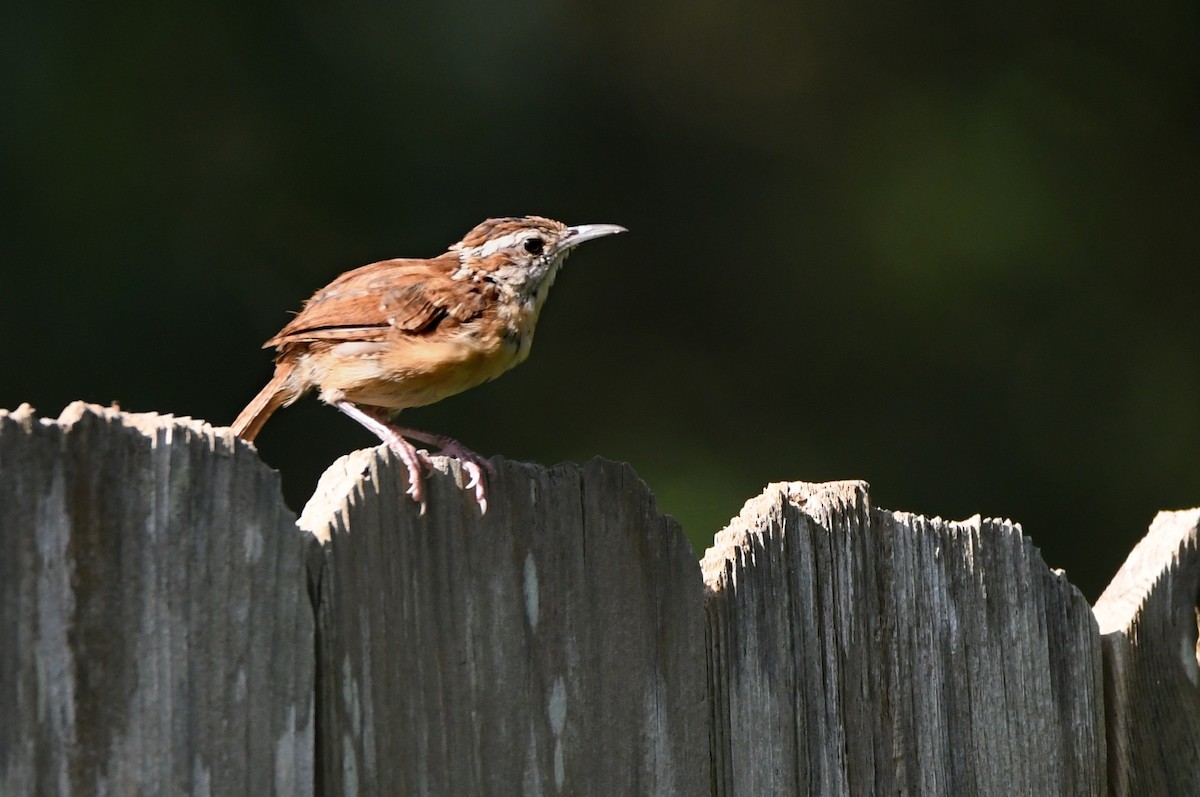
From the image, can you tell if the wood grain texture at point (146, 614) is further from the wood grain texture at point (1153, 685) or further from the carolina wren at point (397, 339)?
the wood grain texture at point (1153, 685)

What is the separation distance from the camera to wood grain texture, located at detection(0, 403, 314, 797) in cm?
129

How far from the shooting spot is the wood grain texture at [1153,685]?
256cm

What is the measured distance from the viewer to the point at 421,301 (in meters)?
2.91

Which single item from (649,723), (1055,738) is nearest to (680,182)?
(1055,738)

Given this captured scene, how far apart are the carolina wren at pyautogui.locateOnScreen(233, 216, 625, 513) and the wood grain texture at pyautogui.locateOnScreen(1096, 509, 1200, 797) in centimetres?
128

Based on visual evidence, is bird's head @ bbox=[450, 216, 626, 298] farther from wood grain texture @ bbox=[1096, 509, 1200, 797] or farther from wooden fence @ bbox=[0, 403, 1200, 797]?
wood grain texture @ bbox=[1096, 509, 1200, 797]

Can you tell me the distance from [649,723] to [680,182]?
5.37m

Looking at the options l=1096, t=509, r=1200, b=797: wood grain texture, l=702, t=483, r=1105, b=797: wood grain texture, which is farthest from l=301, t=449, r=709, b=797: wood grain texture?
l=1096, t=509, r=1200, b=797: wood grain texture

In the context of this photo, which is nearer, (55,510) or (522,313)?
(55,510)

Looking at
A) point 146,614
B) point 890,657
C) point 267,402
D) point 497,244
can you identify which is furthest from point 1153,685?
point 146,614

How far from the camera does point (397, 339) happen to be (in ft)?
9.14

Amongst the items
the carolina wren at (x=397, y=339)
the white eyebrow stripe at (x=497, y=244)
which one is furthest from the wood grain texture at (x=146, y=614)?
the white eyebrow stripe at (x=497, y=244)

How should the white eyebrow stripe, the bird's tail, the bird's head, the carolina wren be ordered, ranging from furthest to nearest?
the white eyebrow stripe → the bird's head → the bird's tail → the carolina wren

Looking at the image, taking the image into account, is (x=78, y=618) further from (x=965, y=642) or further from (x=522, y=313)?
(x=522, y=313)
